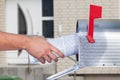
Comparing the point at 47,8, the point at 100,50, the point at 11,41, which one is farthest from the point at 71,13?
the point at 11,41

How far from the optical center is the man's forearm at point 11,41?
1.45 m

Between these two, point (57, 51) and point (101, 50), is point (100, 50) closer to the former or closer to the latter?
point (101, 50)

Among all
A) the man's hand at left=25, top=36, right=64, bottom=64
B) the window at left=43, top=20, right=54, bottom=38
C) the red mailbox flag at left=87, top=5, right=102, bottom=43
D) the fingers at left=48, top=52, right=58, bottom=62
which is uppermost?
the red mailbox flag at left=87, top=5, right=102, bottom=43

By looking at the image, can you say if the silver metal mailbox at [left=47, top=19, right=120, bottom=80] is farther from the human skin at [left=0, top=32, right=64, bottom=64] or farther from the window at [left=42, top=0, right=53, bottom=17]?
the window at [left=42, top=0, right=53, bottom=17]

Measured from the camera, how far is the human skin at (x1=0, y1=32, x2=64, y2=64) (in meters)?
1.47

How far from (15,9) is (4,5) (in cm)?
32

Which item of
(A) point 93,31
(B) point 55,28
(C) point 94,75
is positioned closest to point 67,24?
(B) point 55,28

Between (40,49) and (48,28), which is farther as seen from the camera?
(48,28)

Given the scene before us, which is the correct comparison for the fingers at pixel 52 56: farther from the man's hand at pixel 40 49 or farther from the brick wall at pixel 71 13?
the brick wall at pixel 71 13

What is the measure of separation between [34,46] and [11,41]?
0.31ft

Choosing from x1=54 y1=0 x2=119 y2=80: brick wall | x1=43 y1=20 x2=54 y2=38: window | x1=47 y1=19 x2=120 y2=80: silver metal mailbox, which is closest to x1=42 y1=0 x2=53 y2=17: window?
x1=43 y1=20 x2=54 y2=38: window

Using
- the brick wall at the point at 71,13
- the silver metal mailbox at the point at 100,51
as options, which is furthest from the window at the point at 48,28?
the silver metal mailbox at the point at 100,51

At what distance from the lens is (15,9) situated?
8.89 m

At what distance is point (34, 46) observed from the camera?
1499 millimetres
